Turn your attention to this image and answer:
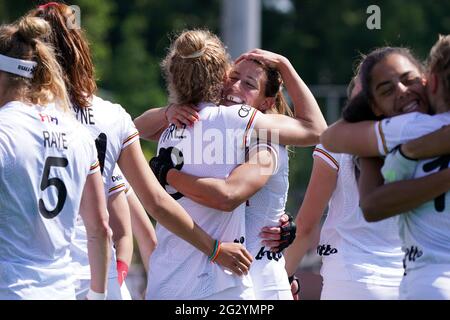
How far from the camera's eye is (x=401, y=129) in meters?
3.74

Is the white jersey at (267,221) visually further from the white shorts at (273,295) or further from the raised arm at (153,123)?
the raised arm at (153,123)

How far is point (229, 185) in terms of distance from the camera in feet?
14.6

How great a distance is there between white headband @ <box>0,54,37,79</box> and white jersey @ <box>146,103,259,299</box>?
35.1 inches

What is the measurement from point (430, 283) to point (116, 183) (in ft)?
5.72

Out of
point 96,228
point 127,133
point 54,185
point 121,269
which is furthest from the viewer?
point 121,269

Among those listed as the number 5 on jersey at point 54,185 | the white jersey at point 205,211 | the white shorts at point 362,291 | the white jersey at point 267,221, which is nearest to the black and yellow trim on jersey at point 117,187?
the white jersey at point 205,211

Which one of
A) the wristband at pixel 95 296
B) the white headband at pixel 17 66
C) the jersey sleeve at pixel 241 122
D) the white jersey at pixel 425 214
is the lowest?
the wristband at pixel 95 296

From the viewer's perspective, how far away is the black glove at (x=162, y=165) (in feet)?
15.0

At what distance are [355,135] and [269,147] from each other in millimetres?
793

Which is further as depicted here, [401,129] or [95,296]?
[95,296]

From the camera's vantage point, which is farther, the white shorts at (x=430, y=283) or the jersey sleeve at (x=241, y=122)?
the jersey sleeve at (x=241, y=122)

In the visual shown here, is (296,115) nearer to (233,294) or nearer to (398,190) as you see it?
(233,294)

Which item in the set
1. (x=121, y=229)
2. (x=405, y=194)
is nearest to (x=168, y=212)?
(x=121, y=229)

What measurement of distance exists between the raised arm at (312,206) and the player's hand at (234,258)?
670 mm
